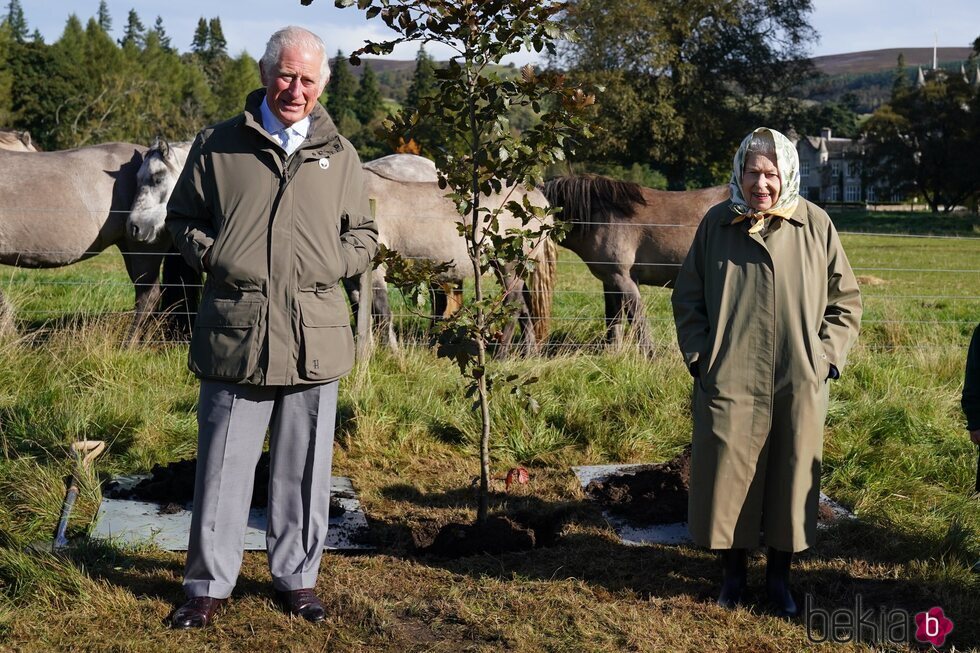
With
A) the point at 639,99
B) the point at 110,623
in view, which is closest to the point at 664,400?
the point at 110,623

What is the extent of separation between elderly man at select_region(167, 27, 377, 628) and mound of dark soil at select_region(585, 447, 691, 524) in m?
1.80

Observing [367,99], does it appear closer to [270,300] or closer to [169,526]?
[169,526]

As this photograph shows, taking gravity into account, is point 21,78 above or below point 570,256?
above

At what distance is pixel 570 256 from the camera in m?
19.2

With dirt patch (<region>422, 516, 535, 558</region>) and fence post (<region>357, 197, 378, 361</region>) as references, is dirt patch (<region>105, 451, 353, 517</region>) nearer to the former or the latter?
dirt patch (<region>422, 516, 535, 558</region>)

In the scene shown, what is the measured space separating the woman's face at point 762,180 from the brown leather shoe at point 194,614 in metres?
2.45

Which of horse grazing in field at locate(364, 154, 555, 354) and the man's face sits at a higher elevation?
the man's face

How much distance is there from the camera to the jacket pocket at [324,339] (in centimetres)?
334

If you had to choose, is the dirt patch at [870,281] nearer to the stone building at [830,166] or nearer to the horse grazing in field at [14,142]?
the horse grazing in field at [14,142]

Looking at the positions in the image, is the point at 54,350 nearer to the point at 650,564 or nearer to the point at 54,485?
the point at 54,485

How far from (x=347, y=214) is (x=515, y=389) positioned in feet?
4.05

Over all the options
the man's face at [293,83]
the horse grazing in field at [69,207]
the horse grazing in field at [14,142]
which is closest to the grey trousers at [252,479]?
the man's face at [293,83]

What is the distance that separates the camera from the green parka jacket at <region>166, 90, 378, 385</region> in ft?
10.8

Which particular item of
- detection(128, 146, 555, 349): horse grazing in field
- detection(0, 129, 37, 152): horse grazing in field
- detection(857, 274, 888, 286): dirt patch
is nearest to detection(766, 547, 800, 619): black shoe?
detection(128, 146, 555, 349): horse grazing in field
